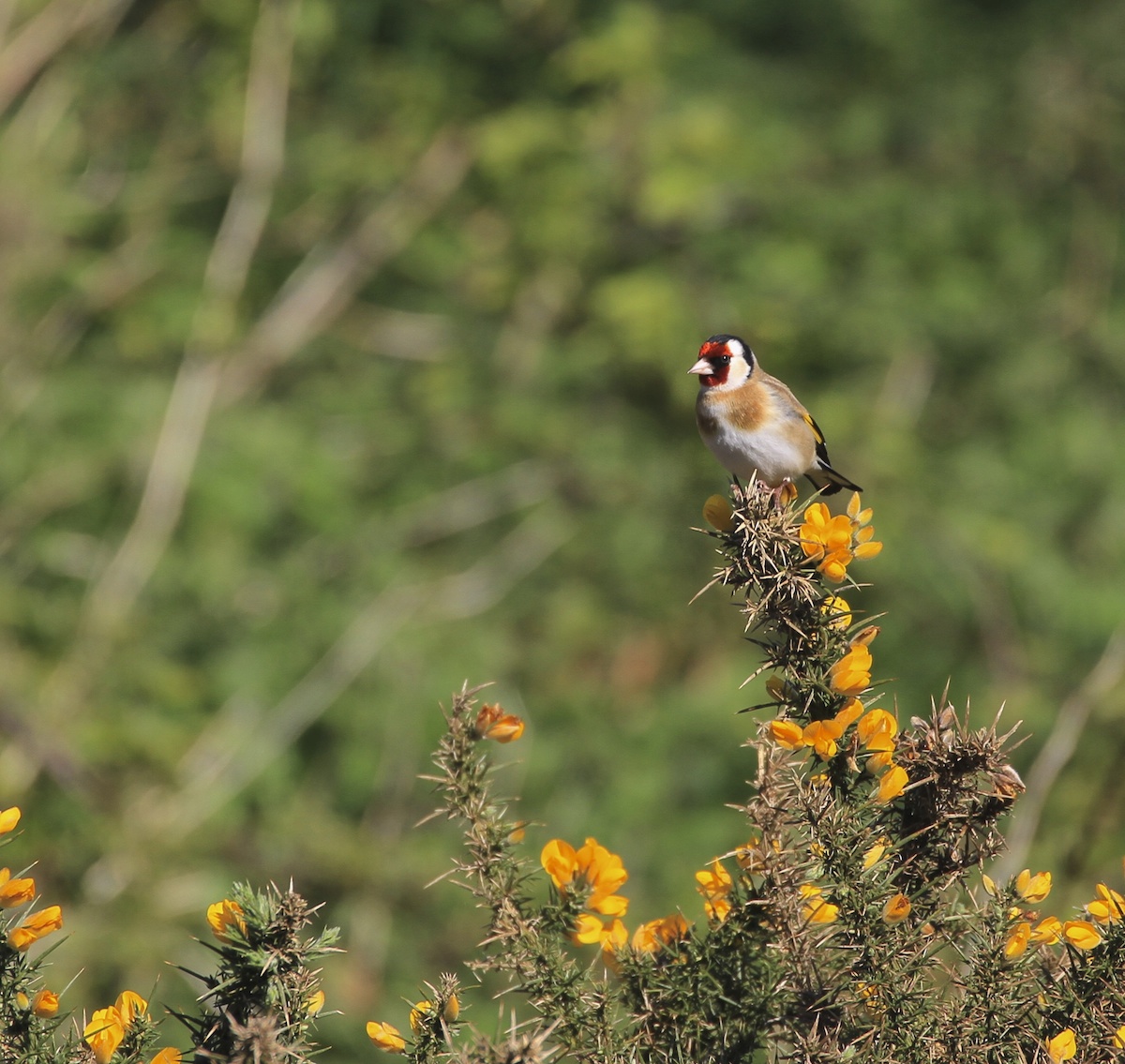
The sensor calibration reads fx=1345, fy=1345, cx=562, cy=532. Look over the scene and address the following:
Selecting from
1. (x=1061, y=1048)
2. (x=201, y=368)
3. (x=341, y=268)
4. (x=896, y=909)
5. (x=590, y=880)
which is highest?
(x=341, y=268)

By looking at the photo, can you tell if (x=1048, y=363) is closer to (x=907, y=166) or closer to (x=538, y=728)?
(x=907, y=166)

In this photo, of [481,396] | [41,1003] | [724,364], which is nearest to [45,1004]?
[41,1003]

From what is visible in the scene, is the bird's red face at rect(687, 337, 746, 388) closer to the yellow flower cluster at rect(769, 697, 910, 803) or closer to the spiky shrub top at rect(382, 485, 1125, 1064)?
the spiky shrub top at rect(382, 485, 1125, 1064)

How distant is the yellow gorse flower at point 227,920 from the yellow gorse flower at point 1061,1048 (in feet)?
3.45

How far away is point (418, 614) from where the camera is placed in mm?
6141

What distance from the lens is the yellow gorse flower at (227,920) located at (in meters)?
1.69

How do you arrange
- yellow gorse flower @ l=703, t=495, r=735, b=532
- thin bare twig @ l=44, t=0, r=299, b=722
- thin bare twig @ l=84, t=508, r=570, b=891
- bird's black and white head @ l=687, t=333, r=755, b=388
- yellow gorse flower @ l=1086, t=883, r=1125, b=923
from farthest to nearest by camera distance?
thin bare twig @ l=44, t=0, r=299, b=722
thin bare twig @ l=84, t=508, r=570, b=891
bird's black and white head @ l=687, t=333, r=755, b=388
yellow gorse flower @ l=703, t=495, r=735, b=532
yellow gorse flower @ l=1086, t=883, r=1125, b=923

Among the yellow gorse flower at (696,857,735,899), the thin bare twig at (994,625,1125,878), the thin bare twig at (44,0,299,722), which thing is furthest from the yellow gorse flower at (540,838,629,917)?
the thin bare twig at (44,0,299,722)

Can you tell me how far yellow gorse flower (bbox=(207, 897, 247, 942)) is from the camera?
1693 mm

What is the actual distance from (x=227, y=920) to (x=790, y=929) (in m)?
0.73

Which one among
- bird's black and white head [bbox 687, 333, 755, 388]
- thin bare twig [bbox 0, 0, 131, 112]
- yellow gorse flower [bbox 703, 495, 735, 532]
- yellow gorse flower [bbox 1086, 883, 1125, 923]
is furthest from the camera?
thin bare twig [bbox 0, 0, 131, 112]

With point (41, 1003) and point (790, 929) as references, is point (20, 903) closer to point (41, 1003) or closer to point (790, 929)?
point (41, 1003)

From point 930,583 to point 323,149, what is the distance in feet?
11.8

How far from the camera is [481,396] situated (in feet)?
21.6
